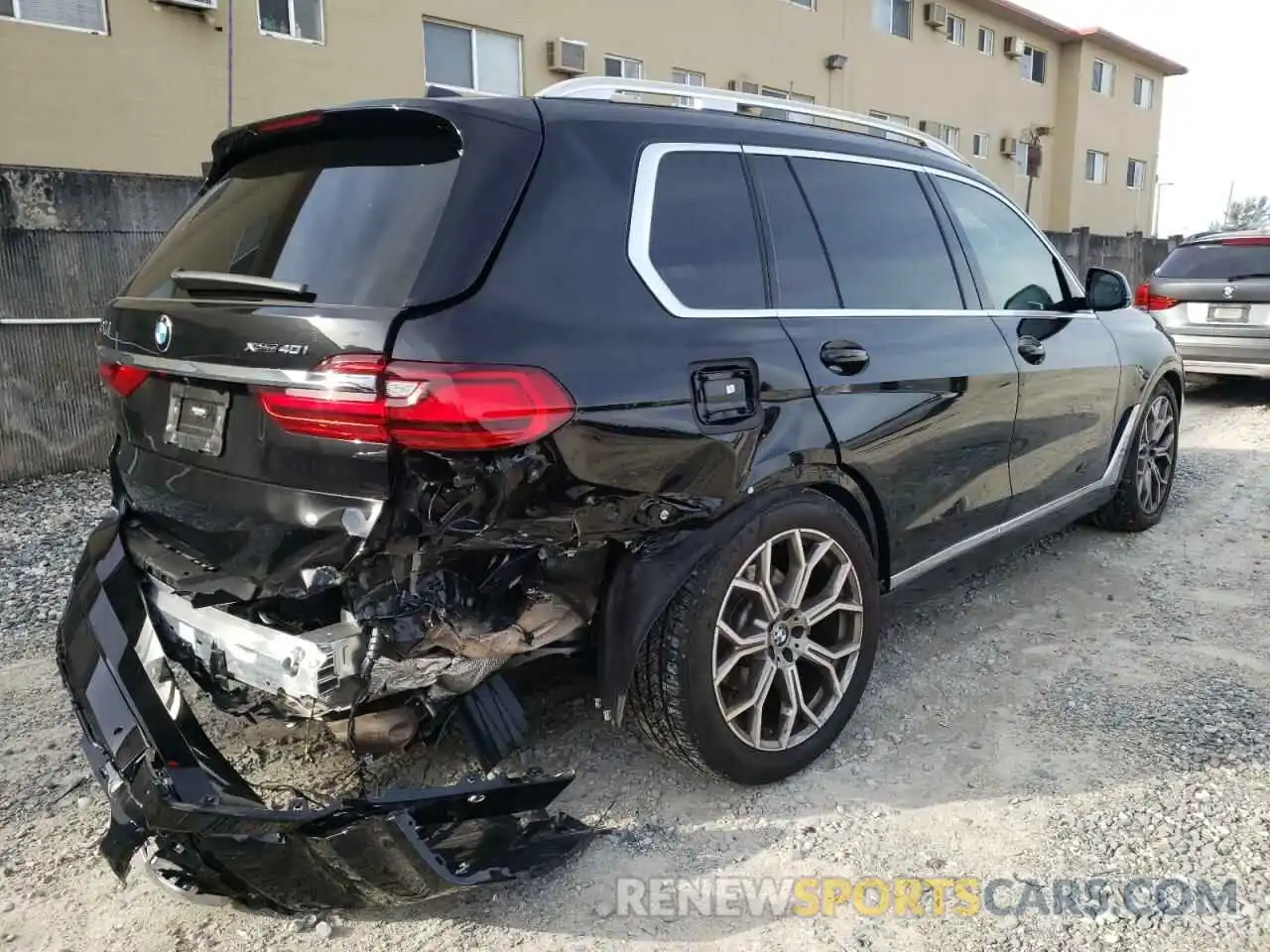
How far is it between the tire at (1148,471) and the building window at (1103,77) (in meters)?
24.4

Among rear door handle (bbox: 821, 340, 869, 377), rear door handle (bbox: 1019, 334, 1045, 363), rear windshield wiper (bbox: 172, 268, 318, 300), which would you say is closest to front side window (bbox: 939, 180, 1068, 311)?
rear door handle (bbox: 1019, 334, 1045, 363)

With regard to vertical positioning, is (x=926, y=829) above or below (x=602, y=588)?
below

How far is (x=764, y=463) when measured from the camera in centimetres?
258

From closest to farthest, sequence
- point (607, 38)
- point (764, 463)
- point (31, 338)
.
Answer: point (764, 463) < point (31, 338) < point (607, 38)

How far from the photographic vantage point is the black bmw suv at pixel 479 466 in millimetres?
2053

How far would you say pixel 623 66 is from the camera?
43.5ft

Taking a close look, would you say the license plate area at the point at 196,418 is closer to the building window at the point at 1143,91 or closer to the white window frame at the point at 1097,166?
the white window frame at the point at 1097,166

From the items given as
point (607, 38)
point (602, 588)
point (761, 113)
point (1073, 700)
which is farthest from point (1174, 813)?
point (607, 38)

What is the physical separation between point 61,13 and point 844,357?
8901mm

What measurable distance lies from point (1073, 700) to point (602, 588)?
1920mm

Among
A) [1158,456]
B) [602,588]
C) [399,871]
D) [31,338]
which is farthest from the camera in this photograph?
[31,338]

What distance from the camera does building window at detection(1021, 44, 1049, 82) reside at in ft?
77.0

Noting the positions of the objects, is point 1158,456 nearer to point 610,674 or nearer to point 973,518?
point 973,518

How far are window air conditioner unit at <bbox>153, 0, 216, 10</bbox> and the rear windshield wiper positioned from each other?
8107mm
